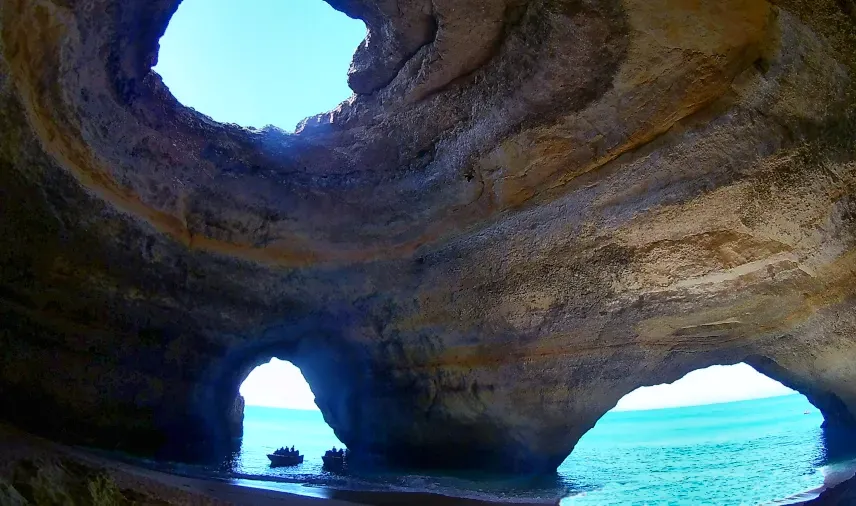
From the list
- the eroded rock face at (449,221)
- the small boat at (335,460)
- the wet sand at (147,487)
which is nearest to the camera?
the wet sand at (147,487)

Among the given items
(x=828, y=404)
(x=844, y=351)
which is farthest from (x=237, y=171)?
(x=828, y=404)

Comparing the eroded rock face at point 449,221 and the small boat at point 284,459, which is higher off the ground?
the eroded rock face at point 449,221

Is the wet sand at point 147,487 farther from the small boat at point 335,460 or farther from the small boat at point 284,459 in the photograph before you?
the small boat at point 284,459

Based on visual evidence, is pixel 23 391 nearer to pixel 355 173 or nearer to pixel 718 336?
pixel 355 173

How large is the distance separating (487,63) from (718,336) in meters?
4.57

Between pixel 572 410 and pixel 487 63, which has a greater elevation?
pixel 487 63

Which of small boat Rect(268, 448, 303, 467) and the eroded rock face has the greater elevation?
the eroded rock face

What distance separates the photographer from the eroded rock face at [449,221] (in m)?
3.43

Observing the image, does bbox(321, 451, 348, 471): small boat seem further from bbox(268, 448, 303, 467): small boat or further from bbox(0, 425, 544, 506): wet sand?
bbox(0, 425, 544, 506): wet sand

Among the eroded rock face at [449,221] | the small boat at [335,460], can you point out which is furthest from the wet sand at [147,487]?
the small boat at [335,460]

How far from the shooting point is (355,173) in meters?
5.07

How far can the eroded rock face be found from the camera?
3.43 meters

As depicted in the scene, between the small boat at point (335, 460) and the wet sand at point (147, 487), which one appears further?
the small boat at point (335, 460)

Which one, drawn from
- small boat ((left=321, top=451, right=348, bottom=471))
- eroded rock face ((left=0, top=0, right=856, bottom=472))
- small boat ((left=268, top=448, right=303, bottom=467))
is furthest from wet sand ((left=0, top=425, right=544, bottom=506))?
small boat ((left=268, top=448, right=303, bottom=467))
